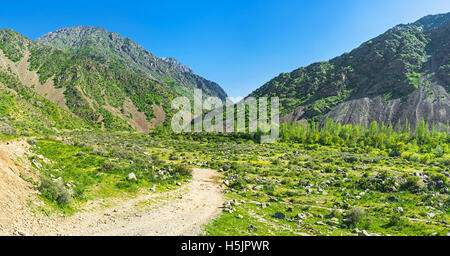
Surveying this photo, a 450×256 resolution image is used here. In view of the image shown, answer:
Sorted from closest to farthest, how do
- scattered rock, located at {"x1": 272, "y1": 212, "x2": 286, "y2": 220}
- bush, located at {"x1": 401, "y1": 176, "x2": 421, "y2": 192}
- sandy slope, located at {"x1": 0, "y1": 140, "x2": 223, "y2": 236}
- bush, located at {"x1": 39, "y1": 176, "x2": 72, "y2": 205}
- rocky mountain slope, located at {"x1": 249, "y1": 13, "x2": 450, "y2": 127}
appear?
1. sandy slope, located at {"x1": 0, "y1": 140, "x2": 223, "y2": 236}
2. bush, located at {"x1": 39, "y1": 176, "x2": 72, "y2": 205}
3. scattered rock, located at {"x1": 272, "y1": 212, "x2": 286, "y2": 220}
4. bush, located at {"x1": 401, "y1": 176, "x2": 421, "y2": 192}
5. rocky mountain slope, located at {"x1": 249, "y1": 13, "x2": 450, "y2": 127}

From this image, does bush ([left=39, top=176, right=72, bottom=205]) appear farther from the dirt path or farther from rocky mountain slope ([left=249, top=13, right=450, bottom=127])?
rocky mountain slope ([left=249, top=13, right=450, bottom=127])

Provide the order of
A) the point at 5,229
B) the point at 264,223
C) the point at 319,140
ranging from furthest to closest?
1. the point at 319,140
2. the point at 264,223
3. the point at 5,229

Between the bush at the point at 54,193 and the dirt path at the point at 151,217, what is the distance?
1.44 m

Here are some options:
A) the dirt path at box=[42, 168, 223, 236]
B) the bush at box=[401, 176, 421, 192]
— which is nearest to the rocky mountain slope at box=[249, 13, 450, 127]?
the bush at box=[401, 176, 421, 192]

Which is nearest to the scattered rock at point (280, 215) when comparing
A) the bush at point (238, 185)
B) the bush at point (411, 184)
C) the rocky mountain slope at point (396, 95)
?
the bush at point (238, 185)

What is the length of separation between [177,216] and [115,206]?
4.75 metres

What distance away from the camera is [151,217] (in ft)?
48.7

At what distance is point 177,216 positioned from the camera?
1559 cm

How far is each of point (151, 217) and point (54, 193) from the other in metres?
6.22

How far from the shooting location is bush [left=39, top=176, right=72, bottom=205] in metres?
Result: 13.7

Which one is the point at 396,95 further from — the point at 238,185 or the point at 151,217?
the point at 151,217

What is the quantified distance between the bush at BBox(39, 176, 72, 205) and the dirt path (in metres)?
1.44
